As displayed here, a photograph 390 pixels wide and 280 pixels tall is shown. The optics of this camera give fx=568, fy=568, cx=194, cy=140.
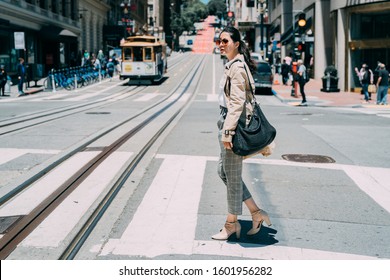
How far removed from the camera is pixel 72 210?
21.3 ft

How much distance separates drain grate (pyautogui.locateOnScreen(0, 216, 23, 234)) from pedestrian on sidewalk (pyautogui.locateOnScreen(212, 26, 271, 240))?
6.98ft

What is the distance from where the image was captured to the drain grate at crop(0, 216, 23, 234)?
579 centimetres

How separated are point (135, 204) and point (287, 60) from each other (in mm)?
34030

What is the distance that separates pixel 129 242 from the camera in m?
5.40

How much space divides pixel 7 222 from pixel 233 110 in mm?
2814

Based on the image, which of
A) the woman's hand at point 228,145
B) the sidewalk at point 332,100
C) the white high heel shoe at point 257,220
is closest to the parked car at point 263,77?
the sidewalk at point 332,100

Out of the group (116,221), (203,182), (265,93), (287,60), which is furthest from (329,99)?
(116,221)

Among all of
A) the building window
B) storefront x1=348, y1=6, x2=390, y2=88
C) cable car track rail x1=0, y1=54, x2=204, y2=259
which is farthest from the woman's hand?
the building window

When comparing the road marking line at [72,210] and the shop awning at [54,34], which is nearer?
the road marking line at [72,210]

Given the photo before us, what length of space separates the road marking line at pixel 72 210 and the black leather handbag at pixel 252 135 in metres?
1.92

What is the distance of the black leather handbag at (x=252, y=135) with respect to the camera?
5027 mm

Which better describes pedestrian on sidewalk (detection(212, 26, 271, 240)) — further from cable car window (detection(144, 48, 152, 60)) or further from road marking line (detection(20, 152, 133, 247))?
cable car window (detection(144, 48, 152, 60))

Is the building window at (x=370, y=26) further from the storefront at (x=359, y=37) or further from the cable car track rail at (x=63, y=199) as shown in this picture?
the cable car track rail at (x=63, y=199)
